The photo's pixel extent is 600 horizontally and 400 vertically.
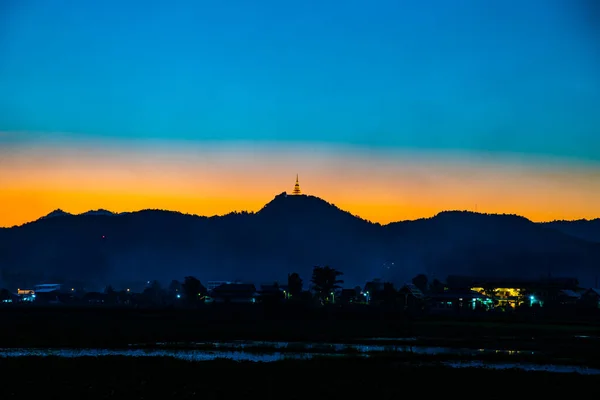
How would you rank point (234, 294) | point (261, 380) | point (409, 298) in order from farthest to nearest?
1. point (234, 294)
2. point (409, 298)
3. point (261, 380)

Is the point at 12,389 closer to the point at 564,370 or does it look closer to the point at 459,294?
the point at 564,370

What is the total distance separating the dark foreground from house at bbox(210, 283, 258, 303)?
4449 inches

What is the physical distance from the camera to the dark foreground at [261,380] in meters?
37.0

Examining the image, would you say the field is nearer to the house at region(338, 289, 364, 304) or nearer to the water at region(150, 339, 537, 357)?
the water at region(150, 339, 537, 357)

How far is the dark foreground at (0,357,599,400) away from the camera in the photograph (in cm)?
3697

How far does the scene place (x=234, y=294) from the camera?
540 feet

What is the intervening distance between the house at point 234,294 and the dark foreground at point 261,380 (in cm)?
11301

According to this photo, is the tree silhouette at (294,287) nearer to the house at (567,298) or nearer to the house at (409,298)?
the house at (409,298)

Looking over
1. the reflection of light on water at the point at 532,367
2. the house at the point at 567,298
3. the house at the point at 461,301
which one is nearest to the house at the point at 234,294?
the house at the point at 461,301

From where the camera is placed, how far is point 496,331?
273ft

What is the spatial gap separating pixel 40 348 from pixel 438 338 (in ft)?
107

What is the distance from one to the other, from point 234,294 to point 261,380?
124467mm

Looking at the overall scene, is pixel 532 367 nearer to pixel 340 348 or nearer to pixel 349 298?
pixel 340 348

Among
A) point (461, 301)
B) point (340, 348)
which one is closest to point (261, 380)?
point (340, 348)
